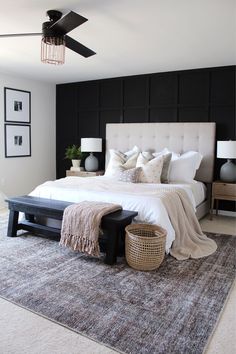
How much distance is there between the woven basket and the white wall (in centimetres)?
366

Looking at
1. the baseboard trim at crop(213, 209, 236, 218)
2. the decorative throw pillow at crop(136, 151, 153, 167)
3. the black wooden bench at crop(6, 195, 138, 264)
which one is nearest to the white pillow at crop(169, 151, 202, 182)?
the decorative throw pillow at crop(136, 151, 153, 167)

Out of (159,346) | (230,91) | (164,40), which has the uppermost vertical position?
(164,40)

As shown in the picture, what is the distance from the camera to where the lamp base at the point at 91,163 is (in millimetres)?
6027

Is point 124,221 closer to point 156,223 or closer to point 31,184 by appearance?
point 156,223

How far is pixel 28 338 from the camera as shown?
195 centimetres

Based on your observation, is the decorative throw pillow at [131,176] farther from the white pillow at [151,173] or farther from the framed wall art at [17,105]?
the framed wall art at [17,105]

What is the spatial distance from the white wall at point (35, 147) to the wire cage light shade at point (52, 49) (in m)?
2.97

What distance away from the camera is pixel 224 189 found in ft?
15.3

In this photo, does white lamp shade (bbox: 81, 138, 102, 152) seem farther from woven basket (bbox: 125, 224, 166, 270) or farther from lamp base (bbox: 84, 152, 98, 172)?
woven basket (bbox: 125, 224, 166, 270)

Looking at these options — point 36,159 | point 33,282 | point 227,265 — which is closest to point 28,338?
point 33,282

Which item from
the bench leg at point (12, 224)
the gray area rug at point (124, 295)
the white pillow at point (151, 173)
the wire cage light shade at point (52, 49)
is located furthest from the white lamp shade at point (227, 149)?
the bench leg at point (12, 224)

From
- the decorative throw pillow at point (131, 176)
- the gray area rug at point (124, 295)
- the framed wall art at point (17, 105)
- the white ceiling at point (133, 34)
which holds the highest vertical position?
the white ceiling at point (133, 34)

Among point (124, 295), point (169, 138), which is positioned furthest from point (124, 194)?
point (169, 138)

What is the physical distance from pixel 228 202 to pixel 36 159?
3981mm
